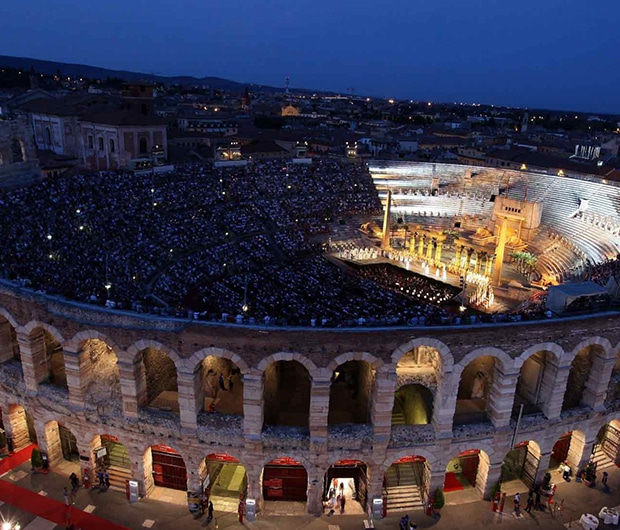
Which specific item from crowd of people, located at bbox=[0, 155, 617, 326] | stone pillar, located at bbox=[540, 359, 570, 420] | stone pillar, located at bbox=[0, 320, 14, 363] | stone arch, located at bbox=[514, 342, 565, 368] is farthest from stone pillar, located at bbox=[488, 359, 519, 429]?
stone pillar, located at bbox=[0, 320, 14, 363]

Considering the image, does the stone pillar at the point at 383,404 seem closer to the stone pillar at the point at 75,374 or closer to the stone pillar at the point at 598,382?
the stone pillar at the point at 598,382

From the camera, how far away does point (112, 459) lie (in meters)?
29.7

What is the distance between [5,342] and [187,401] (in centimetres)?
1201

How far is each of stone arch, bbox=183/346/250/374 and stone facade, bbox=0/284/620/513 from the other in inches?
2.0

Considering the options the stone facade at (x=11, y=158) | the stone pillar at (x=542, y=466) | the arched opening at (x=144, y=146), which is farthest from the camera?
the arched opening at (x=144, y=146)

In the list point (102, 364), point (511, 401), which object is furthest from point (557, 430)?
point (102, 364)

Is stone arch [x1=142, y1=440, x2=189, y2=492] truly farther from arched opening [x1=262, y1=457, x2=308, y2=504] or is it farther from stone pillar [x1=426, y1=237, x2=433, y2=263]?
stone pillar [x1=426, y1=237, x2=433, y2=263]

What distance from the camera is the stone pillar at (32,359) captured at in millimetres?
27969

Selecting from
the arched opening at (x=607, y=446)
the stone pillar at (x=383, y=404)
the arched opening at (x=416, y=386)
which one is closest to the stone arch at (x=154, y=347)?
the stone pillar at (x=383, y=404)

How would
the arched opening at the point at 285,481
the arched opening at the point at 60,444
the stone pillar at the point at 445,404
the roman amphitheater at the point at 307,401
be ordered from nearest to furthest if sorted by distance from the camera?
1. the roman amphitheater at the point at 307,401
2. the stone pillar at the point at 445,404
3. the arched opening at the point at 285,481
4. the arched opening at the point at 60,444

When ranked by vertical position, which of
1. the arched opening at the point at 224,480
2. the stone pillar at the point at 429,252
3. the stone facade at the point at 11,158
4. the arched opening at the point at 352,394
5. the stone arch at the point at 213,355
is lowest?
the arched opening at the point at 224,480

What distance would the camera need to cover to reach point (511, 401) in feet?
90.4

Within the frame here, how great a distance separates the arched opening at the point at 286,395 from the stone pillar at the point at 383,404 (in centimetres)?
359

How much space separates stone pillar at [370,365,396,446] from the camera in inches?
1011
